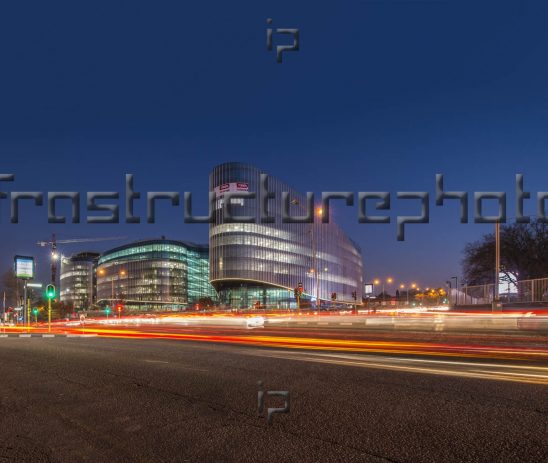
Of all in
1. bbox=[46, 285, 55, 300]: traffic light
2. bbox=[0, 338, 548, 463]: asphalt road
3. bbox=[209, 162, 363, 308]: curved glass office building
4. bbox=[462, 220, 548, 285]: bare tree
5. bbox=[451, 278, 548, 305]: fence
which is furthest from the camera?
bbox=[209, 162, 363, 308]: curved glass office building

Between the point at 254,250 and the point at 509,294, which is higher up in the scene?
the point at 254,250

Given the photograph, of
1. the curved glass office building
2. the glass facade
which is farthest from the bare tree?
the glass facade

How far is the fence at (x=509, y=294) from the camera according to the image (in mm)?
35484

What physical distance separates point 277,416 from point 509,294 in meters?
40.3

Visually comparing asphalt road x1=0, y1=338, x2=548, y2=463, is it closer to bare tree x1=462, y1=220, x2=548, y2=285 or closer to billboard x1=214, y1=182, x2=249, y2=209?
bare tree x1=462, y1=220, x2=548, y2=285

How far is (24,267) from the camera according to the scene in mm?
33062

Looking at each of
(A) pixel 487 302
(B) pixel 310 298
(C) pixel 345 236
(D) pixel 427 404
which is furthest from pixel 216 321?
(C) pixel 345 236

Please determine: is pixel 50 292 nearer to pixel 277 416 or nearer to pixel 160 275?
pixel 277 416

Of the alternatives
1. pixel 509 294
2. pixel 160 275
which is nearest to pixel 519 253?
pixel 509 294

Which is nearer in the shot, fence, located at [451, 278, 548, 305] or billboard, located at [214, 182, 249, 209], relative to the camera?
fence, located at [451, 278, 548, 305]

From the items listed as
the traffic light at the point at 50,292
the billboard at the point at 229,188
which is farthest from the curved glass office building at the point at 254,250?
the traffic light at the point at 50,292

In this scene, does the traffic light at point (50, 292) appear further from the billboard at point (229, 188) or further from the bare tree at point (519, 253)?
the billboard at point (229, 188)

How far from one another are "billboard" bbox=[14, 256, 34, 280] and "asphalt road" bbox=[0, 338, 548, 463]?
23.9m

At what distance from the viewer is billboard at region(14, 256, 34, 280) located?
106 ft
